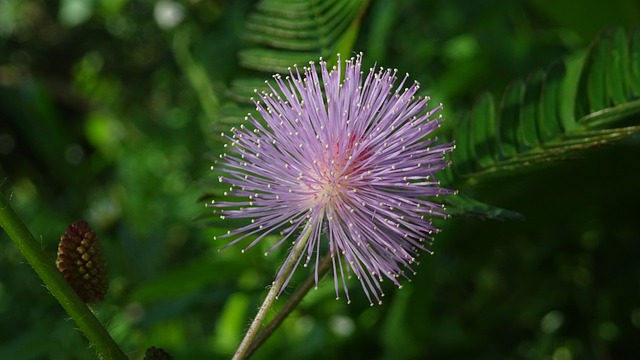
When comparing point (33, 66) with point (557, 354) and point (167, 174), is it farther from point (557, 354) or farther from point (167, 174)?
→ point (557, 354)

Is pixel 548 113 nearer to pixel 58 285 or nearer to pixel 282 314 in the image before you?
pixel 282 314

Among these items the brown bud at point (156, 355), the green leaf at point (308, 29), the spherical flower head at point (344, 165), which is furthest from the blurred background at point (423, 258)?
the brown bud at point (156, 355)

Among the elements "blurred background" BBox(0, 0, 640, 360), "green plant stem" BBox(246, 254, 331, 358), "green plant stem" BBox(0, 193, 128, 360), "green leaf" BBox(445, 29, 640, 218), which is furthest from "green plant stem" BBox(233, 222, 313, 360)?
"blurred background" BBox(0, 0, 640, 360)

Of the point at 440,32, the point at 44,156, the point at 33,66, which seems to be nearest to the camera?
the point at 440,32

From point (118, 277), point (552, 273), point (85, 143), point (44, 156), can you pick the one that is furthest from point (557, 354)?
point (85, 143)

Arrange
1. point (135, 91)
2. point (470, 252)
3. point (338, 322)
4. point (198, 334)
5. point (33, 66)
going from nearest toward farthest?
1. point (338, 322)
2. point (470, 252)
3. point (198, 334)
4. point (135, 91)
5. point (33, 66)

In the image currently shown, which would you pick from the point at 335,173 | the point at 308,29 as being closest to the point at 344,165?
the point at 335,173

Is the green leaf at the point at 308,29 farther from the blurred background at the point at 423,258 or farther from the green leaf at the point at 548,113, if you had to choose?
the green leaf at the point at 548,113
